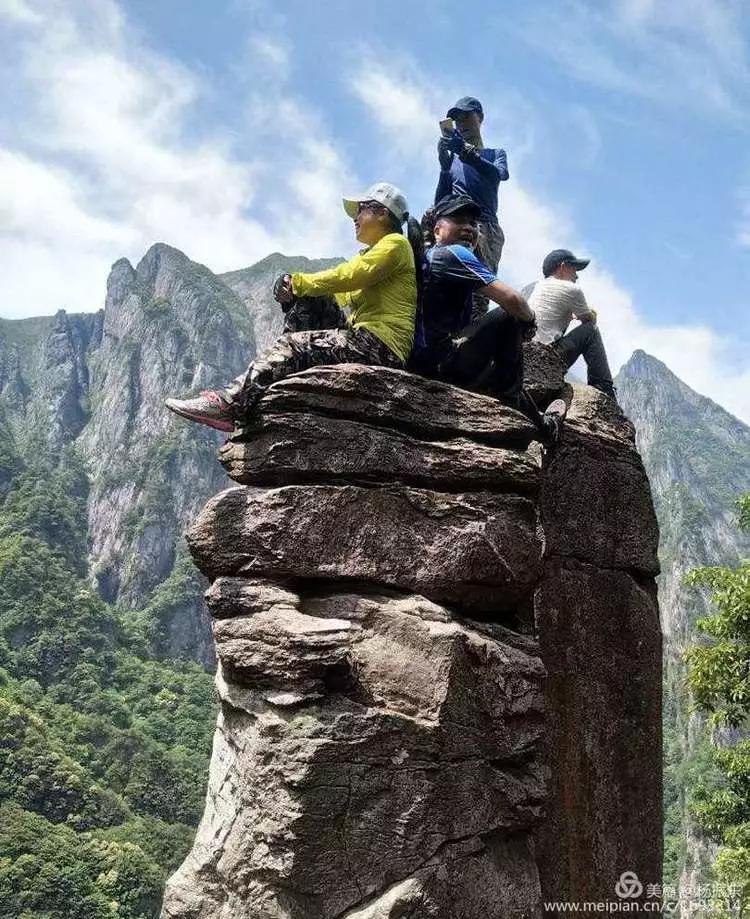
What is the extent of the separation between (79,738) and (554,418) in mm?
75577

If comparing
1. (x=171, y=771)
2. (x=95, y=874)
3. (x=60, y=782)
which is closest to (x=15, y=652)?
(x=171, y=771)

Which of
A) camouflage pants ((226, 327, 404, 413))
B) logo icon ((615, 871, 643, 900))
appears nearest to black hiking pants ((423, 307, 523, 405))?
camouflage pants ((226, 327, 404, 413))

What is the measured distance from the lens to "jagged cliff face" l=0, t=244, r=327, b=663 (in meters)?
142

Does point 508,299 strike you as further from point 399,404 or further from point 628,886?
point 628,886

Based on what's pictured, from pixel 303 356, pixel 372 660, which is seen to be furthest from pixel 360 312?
pixel 372 660

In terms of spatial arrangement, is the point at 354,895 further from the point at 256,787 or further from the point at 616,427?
the point at 616,427

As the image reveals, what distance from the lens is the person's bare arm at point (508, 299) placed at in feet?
18.8

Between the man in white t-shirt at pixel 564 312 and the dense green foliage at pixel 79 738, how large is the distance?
139ft

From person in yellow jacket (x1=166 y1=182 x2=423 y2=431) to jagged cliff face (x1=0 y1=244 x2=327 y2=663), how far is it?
126091 millimetres

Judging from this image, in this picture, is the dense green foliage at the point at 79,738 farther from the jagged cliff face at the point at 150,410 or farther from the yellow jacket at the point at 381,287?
the yellow jacket at the point at 381,287

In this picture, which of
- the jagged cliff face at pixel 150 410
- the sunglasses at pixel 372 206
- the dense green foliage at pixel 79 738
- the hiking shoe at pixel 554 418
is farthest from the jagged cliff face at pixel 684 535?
the jagged cliff face at pixel 150 410

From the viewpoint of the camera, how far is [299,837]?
4648 millimetres

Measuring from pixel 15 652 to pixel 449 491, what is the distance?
315 ft

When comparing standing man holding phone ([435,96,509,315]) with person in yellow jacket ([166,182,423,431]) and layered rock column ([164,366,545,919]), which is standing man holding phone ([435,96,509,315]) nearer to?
person in yellow jacket ([166,182,423,431])
